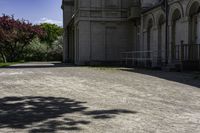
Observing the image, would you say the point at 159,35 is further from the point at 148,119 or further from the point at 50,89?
the point at 148,119

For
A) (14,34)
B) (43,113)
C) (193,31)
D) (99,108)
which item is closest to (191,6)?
(193,31)

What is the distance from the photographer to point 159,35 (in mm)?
27391

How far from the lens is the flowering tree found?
51.3 metres

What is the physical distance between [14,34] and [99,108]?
44.5 metres

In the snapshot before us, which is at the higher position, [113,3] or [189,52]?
[113,3]

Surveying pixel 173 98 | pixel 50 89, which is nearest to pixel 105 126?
pixel 173 98

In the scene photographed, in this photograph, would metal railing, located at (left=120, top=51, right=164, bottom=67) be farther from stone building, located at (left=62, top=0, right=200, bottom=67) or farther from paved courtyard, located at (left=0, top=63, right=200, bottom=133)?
paved courtyard, located at (left=0, top=63, right=200, bottom=133)

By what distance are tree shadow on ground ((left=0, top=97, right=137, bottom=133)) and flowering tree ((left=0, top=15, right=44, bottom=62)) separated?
42.5m

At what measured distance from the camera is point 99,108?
8164 mm

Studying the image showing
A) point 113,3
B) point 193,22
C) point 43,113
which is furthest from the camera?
point 113,3

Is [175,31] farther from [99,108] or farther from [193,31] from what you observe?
[99,108]

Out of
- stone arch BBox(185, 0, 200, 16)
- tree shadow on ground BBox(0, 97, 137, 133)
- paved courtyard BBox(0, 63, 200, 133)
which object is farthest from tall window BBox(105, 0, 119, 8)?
tree shadow on ground BBox(0, 97, 137, 133)

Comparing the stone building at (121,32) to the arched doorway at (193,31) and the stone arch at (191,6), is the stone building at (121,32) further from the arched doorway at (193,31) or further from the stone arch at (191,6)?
the stone arch at (191,6)

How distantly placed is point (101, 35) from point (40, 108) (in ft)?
81.2
